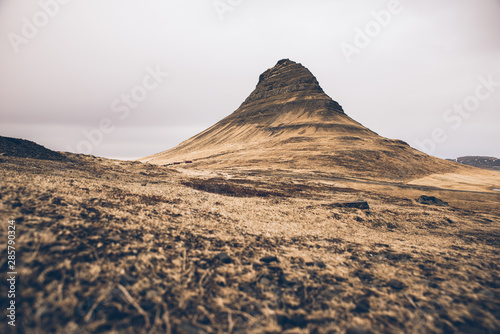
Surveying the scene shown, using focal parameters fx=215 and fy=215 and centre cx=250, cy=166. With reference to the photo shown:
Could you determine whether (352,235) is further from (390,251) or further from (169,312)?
(169,312)

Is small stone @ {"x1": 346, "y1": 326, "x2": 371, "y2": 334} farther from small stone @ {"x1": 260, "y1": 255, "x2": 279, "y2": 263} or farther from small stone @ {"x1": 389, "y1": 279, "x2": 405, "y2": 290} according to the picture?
small stone @ {"x1": 260, "y1": 255, "x2": 279, "y2": 263}

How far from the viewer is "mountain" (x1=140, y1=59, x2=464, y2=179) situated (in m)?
65.1

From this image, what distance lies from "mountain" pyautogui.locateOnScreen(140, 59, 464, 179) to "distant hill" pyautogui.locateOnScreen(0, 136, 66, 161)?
4618 centimetres

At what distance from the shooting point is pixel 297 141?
3504 inches

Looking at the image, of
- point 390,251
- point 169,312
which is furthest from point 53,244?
point 390,251

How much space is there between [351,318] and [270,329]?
5.89 ft

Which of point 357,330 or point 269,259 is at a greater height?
point 269,259

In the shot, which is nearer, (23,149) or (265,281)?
(265,281)

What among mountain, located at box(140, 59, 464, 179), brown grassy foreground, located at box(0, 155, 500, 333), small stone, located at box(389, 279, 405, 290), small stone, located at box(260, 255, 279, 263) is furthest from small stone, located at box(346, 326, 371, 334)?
mountain, located at box(140, 59, 464, 179)

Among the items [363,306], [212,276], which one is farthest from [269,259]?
[363,306]

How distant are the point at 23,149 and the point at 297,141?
80720 mm

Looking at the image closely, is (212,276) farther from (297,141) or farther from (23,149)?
(297,141)

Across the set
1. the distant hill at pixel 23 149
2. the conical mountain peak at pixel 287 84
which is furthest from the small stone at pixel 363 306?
the conical mountain peak at pixel 287 84

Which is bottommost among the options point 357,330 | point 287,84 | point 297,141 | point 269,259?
point 357,330
